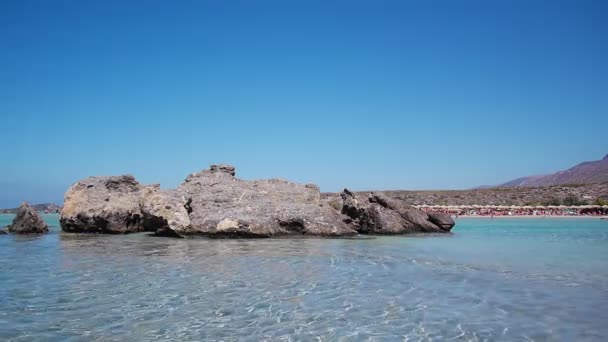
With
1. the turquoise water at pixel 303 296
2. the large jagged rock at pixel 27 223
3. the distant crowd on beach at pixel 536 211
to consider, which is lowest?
the turquoise water at pixel 303 296

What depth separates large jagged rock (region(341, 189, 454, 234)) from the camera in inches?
868

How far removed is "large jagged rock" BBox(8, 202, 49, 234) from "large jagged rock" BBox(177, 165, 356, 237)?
6860 millimetres

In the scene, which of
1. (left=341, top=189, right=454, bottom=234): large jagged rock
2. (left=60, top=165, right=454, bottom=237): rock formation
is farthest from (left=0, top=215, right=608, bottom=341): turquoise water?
(left=341, top=189, right=454, bottom=234): large jagged rock

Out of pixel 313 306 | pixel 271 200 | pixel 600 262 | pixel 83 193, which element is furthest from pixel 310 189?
pixel 313 306

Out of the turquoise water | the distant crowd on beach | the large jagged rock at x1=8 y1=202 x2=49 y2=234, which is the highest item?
the large jagged rock at x1=8 y1=202 x2=49 y2=234

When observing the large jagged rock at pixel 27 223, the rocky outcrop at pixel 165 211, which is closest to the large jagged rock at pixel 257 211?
the rocky outcrop at pixel 165 211

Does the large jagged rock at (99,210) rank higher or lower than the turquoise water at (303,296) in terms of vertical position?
higher

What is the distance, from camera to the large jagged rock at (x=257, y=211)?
1919cm

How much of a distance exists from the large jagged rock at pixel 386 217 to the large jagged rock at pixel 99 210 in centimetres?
1064

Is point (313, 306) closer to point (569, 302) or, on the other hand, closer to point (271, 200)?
point (569, 302)

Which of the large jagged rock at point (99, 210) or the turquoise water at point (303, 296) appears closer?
the turquoise water at point (303, 296)

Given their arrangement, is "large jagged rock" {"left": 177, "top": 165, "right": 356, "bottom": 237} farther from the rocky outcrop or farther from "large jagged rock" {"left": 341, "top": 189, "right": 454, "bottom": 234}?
"large jagged rock" {"left": 341, "top": 189, "right": 454, "bottom": 234}

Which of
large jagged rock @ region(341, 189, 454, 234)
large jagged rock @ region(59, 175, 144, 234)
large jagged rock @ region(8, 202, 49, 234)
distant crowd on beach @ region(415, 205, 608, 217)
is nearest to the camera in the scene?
large jagged rock @ region(341, 189, 454, 234)

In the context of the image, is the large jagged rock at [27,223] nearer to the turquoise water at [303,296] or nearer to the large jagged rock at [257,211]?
the large jagged rock at [257,211]
